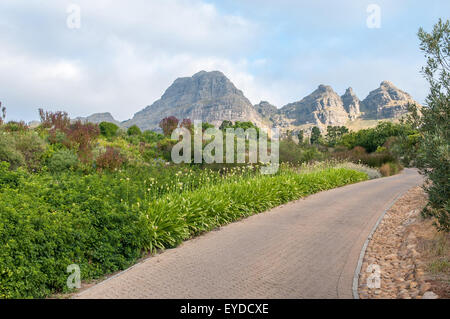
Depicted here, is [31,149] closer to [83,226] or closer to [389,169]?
[83,226]

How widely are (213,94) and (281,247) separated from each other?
546 ft

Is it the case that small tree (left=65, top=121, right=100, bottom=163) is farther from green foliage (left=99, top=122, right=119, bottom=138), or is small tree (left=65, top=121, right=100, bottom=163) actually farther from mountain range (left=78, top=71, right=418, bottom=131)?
mountain range (left=78, top=71, right=418, bottom=131)

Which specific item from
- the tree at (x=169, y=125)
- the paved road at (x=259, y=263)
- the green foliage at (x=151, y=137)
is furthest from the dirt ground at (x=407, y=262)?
the tree at (x=169, y=125)

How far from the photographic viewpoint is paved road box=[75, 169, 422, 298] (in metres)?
4.32

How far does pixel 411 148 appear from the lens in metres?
5.62

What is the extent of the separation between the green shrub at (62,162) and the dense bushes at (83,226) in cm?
351

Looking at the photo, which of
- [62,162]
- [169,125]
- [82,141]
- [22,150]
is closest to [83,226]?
[62,162]

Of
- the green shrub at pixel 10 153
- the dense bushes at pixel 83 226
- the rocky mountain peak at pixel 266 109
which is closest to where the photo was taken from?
the dense bushes at pixel 83 226

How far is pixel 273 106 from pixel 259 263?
619 feet

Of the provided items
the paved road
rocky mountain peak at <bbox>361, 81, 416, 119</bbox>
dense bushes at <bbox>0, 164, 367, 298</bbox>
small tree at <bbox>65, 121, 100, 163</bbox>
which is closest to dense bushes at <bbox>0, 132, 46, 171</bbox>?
small tree at <bbox>65, 121, 100, 163</bbox>

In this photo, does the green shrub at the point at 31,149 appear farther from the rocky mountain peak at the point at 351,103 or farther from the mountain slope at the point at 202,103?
the rocky mountain peak at the point at 351,103

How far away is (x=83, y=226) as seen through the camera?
188 inches

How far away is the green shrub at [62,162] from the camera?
11.0 m
